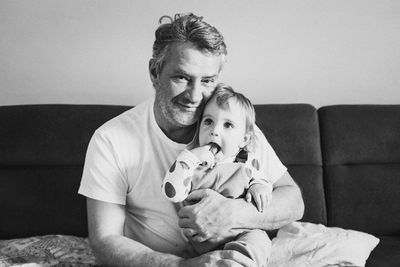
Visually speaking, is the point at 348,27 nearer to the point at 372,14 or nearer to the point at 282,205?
the point at 372,14

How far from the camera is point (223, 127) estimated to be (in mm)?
1312

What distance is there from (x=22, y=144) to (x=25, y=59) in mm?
578

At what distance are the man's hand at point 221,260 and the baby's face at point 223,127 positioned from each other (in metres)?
0.31

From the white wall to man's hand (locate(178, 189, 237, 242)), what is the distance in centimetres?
106

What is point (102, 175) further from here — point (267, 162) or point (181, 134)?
point (267, 162)

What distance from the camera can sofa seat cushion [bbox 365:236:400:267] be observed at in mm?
1557

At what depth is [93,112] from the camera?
1863mm

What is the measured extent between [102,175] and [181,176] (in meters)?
0.32

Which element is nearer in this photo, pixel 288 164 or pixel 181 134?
pixel 181 134

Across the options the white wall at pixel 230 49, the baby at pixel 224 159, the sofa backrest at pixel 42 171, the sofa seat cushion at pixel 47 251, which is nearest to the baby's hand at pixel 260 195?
the baby at pixel 224 159

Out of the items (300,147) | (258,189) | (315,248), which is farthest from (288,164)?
(258,189)

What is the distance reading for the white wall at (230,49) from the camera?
6.97 ft

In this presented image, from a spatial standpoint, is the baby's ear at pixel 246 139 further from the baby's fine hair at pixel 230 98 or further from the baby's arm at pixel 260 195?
the baby's arm at pixel 260 195

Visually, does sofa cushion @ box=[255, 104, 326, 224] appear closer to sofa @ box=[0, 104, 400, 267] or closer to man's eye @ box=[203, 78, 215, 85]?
→ sofa @ box=[0, 104, 400, 267]
